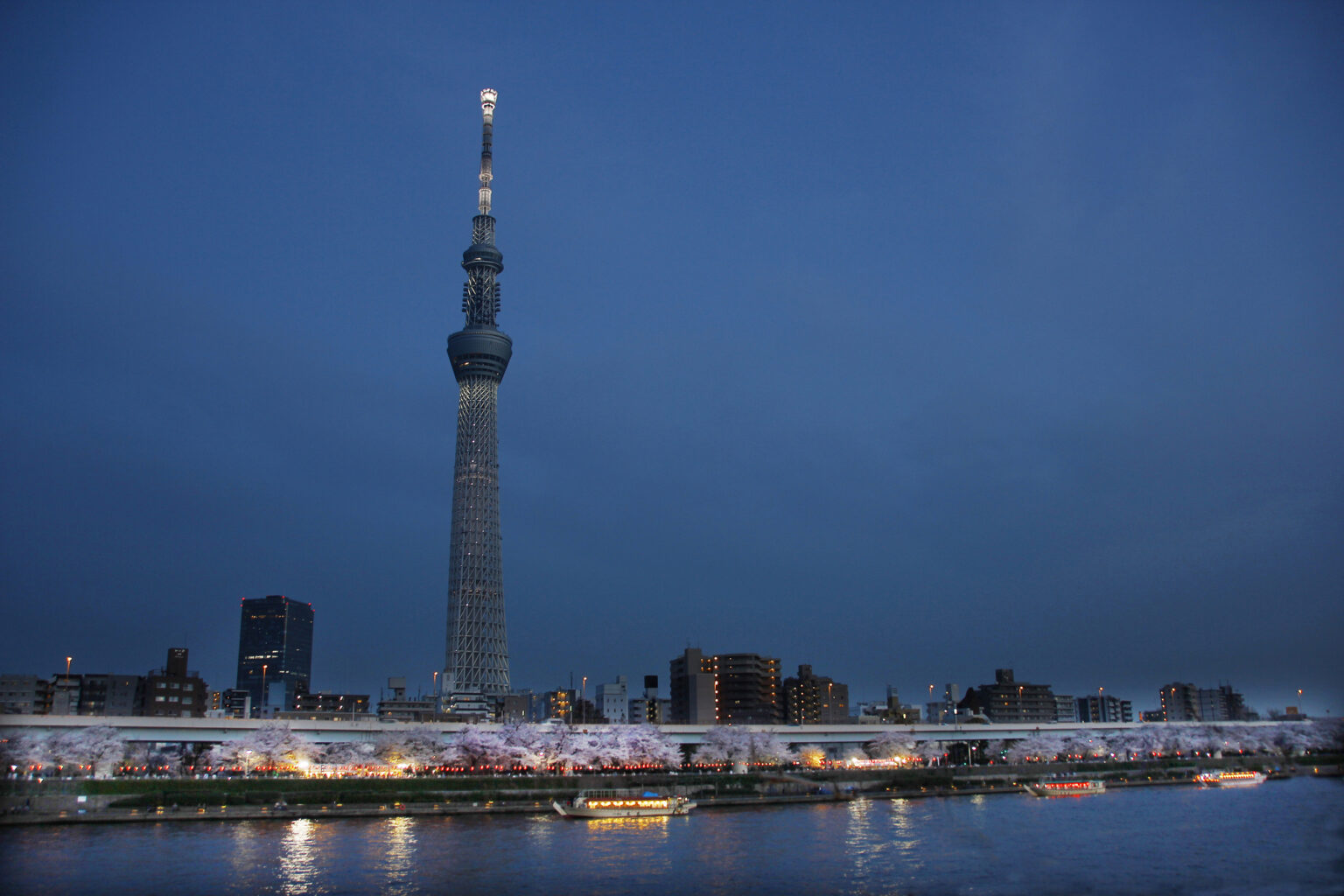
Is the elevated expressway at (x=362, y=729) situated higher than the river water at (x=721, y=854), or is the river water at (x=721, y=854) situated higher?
the elevated expressway at (x=362, y=729)

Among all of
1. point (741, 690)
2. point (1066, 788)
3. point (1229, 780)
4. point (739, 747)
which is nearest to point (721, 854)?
point (739, 747)

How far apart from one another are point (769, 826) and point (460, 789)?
1015 inches

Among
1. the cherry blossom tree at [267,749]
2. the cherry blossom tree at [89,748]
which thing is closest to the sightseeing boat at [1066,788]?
the cherry blossom tree at [267,749]

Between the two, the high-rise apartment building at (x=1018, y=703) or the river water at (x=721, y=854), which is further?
the high-rise apartment building at (x=1018, y=703)

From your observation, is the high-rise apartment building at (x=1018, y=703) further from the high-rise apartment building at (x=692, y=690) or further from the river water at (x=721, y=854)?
the river water at (x=721, y=854)

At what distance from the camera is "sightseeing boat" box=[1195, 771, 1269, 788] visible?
304 feet

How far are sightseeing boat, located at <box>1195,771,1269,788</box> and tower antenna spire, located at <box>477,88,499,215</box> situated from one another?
12098cm

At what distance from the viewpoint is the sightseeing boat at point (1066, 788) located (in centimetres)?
8590

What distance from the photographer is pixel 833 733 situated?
10456 centimetres

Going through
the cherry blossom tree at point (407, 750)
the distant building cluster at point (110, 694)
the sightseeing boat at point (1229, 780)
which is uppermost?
the distant building cluster at point (110, 694)

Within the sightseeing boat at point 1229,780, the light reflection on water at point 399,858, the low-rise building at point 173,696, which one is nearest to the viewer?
the light reflection on water at point 399,858

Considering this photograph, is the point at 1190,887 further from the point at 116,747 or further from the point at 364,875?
the point at 116,747

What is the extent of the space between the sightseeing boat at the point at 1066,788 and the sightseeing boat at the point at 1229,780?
11.6m

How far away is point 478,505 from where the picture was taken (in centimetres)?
13912
